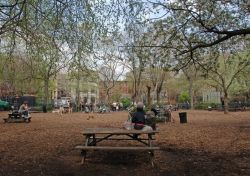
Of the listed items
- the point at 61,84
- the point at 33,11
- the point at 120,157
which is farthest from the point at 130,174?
the point at 61,84

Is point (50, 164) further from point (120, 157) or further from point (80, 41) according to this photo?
point (80, 41)

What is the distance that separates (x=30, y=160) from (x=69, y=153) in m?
1.43

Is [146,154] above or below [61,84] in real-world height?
below

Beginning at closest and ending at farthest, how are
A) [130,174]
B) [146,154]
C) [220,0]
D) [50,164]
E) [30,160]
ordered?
[130,174], [50,164], [30,160], [146,154], [220,0]

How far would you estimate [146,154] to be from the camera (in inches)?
457

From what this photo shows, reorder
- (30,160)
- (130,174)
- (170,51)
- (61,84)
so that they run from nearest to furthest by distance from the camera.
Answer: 1. (130,174)
2. (30,160)
3. (170,51)
4. (61,84)

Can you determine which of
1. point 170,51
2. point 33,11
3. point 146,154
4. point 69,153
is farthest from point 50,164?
point 170,51

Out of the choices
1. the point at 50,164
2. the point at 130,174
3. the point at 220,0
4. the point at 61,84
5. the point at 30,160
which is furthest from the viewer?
the point at 61,84

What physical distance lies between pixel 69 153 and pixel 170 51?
20.4ft

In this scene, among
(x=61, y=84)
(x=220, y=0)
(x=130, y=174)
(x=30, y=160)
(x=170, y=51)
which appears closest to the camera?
(x=130, y=174)

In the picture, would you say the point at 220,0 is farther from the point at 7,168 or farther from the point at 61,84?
the point at 61,84

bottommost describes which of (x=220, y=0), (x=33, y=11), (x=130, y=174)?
(x=130, y=174)

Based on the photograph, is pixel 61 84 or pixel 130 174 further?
pixel 61 84

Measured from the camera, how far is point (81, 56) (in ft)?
38.8
